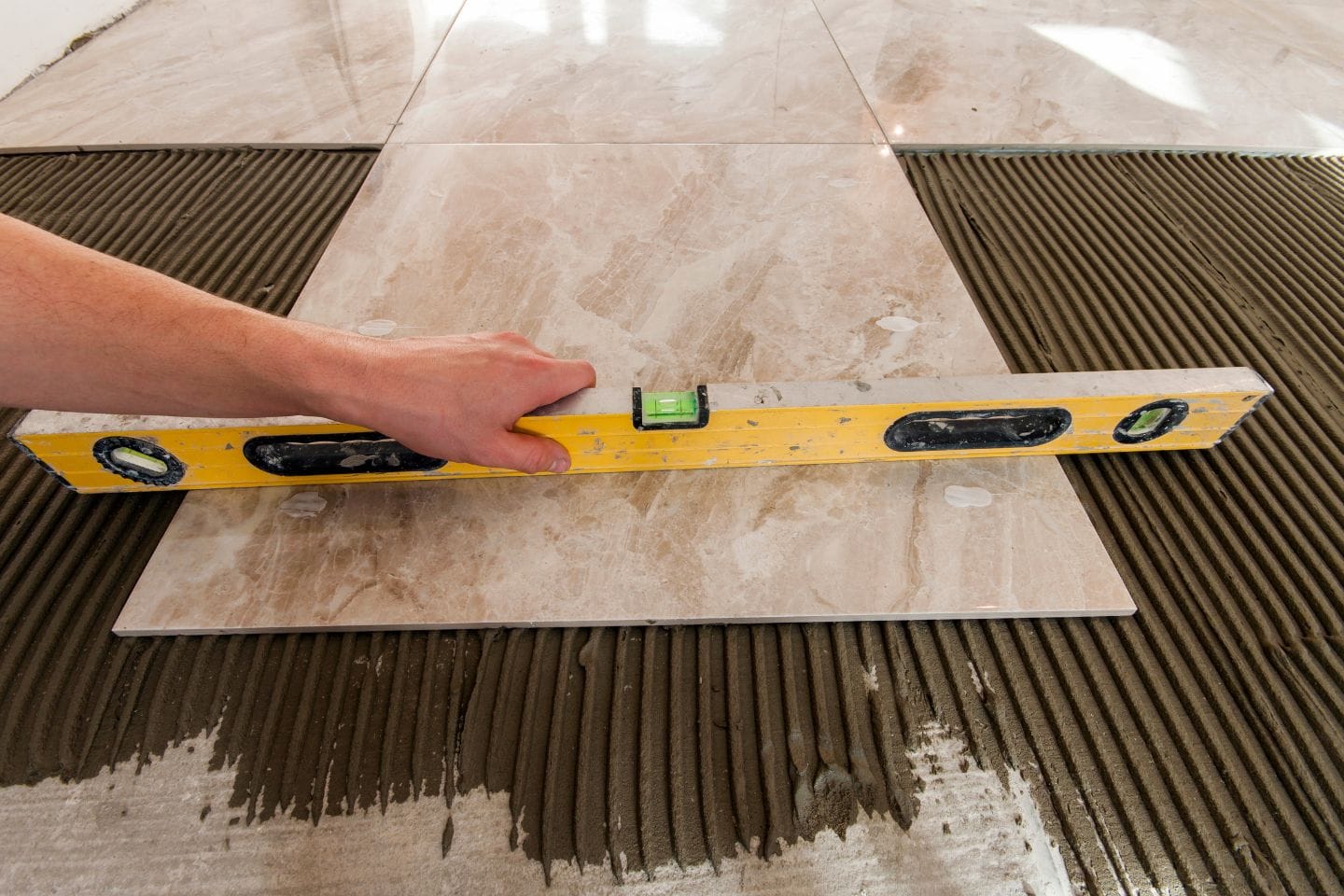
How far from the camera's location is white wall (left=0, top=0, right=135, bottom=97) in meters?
2.42

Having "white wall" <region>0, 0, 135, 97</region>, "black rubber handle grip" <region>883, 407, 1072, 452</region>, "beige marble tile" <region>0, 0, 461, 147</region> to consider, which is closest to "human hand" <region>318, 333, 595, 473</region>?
"black rubber handle grip" <region>883, 407, 1072, 452</region>

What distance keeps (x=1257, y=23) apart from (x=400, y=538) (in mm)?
4463

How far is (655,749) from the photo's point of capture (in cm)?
98

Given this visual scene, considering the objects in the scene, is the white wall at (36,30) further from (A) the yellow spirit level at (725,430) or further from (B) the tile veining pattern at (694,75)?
(A) the yellow spirit level at (725,430)

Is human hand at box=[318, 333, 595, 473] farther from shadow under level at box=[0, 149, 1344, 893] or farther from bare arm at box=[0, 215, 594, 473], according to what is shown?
shadow under level at box=[0, 149, 1344, 893]

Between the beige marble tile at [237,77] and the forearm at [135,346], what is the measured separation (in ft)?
5.03

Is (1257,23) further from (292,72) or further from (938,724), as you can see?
(292,72)

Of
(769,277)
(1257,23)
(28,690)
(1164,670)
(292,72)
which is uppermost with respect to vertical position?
(292,72)

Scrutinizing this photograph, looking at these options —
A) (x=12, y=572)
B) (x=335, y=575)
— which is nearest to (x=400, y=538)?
(x=335, y=575)

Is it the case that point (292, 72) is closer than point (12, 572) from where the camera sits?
No

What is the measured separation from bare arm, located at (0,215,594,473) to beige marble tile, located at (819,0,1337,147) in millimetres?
1845

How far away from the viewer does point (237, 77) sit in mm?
2520

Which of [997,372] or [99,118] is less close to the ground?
[99,118]

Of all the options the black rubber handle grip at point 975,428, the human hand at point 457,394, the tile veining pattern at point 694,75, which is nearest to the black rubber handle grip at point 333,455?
Result: the human hand at point 457,394
